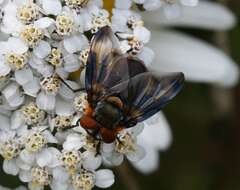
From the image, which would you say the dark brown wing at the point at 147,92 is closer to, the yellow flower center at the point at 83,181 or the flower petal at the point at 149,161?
the yellow flower center at the point at 83,181

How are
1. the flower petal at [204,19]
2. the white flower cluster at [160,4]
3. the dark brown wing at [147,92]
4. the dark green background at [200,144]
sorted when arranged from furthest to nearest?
the dark green background at [200,144] → the flower petal at [204,19] → the white flower cluster at [160,4] → the dark brown wing at [147,92]

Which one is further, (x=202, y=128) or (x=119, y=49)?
(x=202, y=128)

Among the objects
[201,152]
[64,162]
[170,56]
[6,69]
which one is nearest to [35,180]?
[64,162]

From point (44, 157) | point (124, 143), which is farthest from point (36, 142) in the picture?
point (124, 143)

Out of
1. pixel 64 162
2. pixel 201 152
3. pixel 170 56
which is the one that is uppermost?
pixel 64 162

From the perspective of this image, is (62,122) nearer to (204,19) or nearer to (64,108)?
(64,108)

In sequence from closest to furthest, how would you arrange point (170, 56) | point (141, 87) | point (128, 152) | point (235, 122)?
point (141, 87) < point (128, 152) < point (170, 56) < point (235, 122)

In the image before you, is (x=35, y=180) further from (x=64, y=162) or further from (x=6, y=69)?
(x=6, y=69)

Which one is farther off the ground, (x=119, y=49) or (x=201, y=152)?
(x=119, y=49)

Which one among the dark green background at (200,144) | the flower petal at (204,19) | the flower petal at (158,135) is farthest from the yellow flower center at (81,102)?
the dark green background at (200,144)
